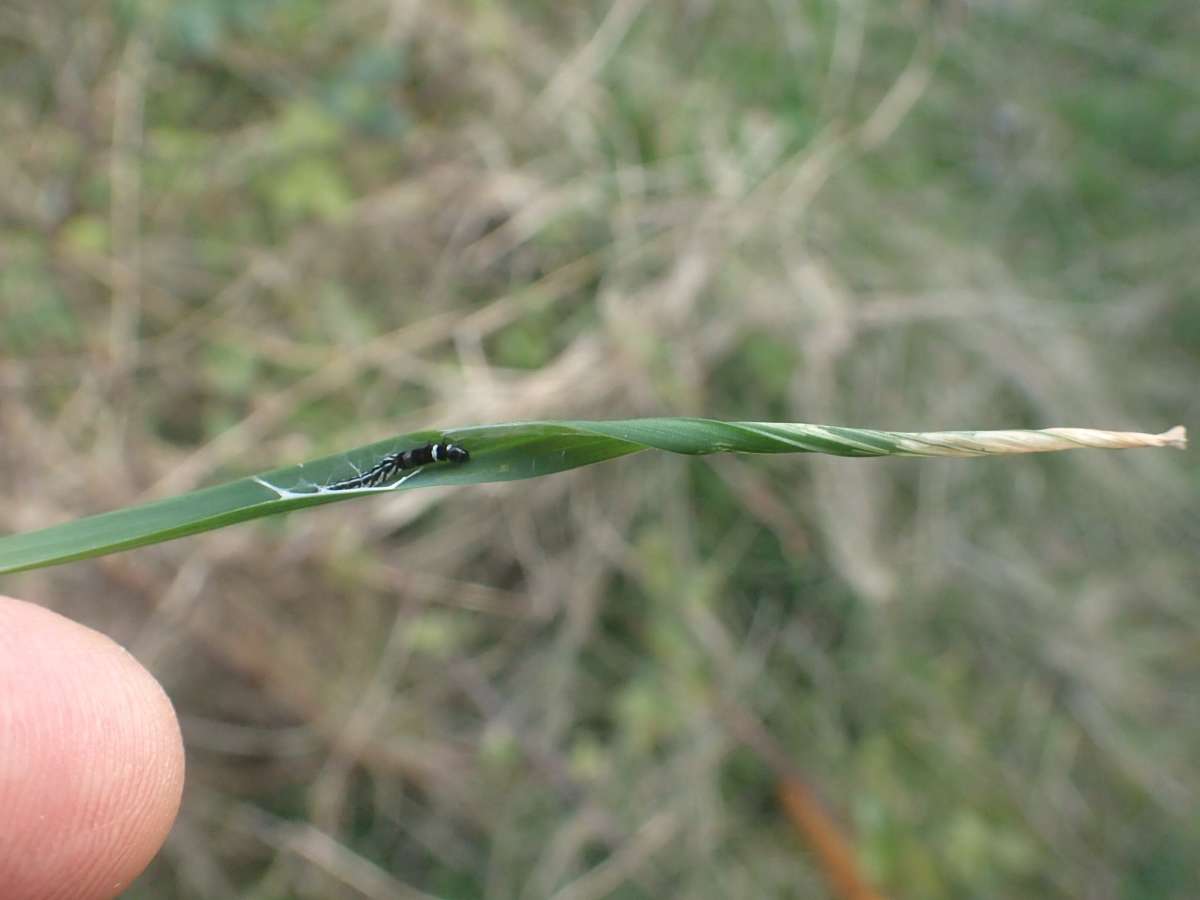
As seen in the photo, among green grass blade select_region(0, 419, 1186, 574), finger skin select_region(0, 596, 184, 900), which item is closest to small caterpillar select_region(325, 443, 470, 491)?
green grass blade select_region(0, 419, 1186, 574)

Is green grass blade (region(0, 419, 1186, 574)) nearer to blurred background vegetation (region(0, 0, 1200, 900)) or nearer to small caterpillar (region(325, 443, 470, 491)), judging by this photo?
small caterpillar (region(325, 443, 470, 491))

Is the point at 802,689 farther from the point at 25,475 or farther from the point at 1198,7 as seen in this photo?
the point at 1198,7

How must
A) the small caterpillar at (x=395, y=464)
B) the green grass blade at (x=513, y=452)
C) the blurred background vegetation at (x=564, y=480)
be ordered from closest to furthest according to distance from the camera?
the green grass blade at (x=513, y=452) → the small caterpillar at (x=395, y=464) → the blurred background vegetation at (x=564, y=480)

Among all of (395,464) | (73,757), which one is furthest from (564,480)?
(395,464)

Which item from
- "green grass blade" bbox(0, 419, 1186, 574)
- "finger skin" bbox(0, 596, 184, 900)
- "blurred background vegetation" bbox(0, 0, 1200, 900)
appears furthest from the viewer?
"blurred background vegetation" bbox(0, 0, 1200, 900)

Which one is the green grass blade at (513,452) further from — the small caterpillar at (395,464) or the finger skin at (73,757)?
the finger skin at (73,757)

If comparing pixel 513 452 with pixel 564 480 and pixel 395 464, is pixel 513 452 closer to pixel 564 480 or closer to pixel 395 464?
pixel 395 464

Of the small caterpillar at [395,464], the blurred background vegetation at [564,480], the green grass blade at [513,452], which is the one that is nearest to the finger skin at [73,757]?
Answer: the green grass blade at [513,452]
